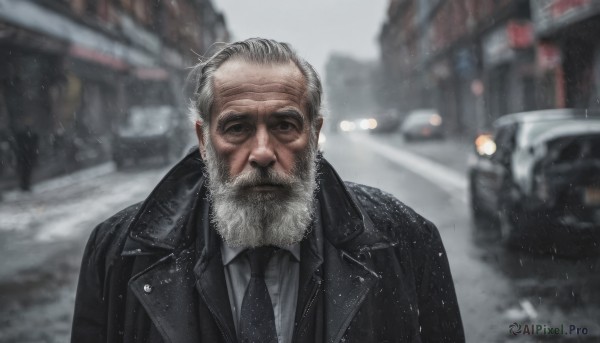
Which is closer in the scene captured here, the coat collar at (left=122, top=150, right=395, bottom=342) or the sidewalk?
the coat collar at (left=122, top=150, right=395, bottom=342)

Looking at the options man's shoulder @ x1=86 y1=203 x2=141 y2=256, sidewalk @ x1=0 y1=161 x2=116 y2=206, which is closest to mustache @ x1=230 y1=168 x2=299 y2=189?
man's shoulder @ x1=86 y1=203 x2=141 y2=256

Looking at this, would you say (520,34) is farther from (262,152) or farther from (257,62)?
(262,152)

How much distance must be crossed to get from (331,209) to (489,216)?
244 inches

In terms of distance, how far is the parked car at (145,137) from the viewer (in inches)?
771

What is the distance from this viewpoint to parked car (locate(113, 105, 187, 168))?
19.6 metres

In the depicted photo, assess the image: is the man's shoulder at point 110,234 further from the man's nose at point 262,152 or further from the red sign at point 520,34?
the red sign at point 520,34

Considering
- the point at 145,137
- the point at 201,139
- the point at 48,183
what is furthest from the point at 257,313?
the point at 145,137

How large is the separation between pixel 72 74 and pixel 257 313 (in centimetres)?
2428

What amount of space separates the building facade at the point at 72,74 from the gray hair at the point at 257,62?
613cm

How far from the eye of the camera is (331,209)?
210cm

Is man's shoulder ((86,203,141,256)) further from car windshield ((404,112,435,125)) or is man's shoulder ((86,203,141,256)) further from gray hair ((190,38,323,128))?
car windshield ((404,112,435,125))

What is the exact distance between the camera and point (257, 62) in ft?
6.61

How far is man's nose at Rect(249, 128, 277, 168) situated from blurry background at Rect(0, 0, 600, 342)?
463mm

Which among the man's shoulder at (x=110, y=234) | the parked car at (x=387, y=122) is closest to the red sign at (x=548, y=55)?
the parked car at (x=387, y=122)
